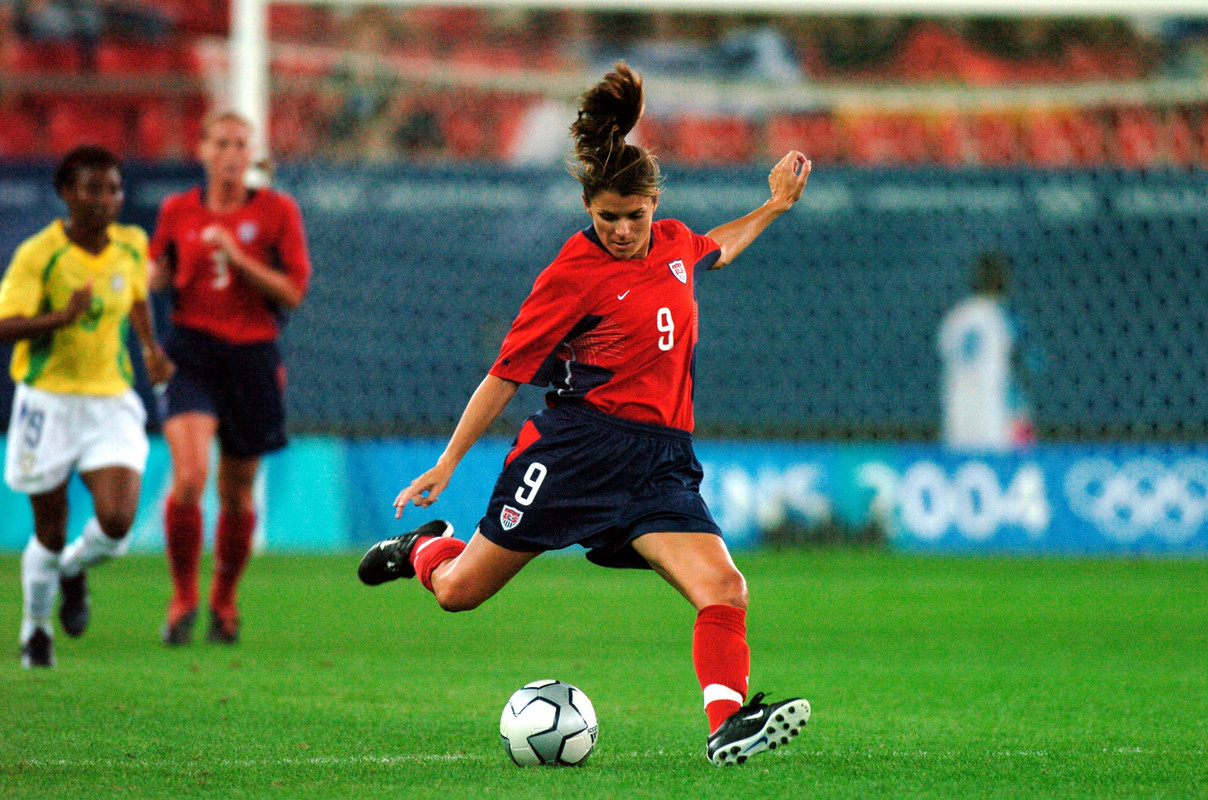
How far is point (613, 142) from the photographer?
4.38 meters

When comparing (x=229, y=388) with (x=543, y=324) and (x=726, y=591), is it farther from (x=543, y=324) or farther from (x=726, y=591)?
(x=726, y=591)

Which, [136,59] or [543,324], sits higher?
[136,59]

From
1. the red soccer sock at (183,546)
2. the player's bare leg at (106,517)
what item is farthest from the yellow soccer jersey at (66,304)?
the red soccer sock at (183,546)

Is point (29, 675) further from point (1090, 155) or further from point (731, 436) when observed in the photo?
point (1090, 155)

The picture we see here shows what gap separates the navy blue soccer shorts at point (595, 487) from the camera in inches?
176

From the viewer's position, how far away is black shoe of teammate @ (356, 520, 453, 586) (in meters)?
5.16

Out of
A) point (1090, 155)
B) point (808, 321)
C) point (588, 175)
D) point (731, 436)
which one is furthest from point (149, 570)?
point (1090, 155)

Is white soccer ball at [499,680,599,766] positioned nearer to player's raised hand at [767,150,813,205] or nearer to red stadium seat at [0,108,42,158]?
player's raised hand at [767,150,813,205]

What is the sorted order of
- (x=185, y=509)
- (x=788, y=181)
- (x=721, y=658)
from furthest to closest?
1. (x=185, y=509)
2. (x=788, y=181)
3. (x=721, y=658)

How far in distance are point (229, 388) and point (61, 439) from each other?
1.04 metres

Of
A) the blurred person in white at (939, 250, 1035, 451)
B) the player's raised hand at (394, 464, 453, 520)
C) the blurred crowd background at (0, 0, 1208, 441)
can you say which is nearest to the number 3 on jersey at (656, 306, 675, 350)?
the player's raised hand at (394, 464, 453, 520)

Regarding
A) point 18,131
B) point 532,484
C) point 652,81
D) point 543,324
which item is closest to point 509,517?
point 532,484

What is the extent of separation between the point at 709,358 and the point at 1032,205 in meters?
3.15

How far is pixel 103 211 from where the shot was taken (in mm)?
6520
